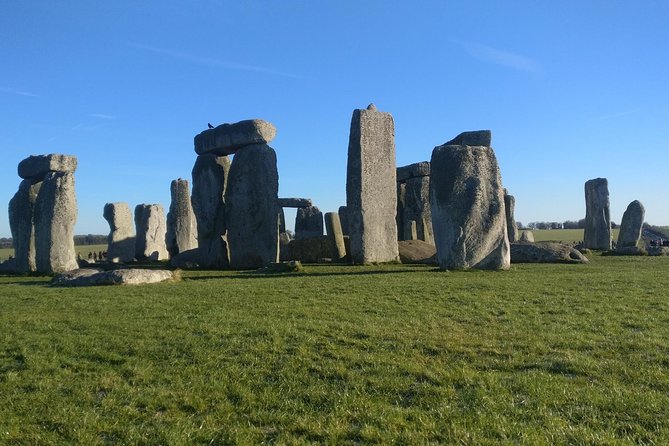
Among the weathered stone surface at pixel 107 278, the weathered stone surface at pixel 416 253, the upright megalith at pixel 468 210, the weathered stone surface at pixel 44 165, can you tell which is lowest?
the weathered stone surface at pixel 107 278

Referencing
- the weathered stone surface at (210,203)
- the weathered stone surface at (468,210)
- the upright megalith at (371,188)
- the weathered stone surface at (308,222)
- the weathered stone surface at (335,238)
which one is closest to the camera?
the weathered stone surface at (468,210)

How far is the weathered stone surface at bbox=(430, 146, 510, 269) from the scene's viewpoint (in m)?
12.5

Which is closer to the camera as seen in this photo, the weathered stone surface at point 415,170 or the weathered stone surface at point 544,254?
the weathered stone surface at point 544,254

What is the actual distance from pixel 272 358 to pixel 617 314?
14.3 ft

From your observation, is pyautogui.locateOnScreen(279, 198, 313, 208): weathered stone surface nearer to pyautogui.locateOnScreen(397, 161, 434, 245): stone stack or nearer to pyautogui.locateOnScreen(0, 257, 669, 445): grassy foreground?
pyautogui.locateOnScreen(397, 161, 434, 245): stone stack

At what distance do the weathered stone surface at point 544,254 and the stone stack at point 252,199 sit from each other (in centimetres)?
678

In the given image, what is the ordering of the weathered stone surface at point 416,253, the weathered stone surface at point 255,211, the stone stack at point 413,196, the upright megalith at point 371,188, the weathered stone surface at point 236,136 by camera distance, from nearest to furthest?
1. the upright megalith at point 371,188
2. the weathered stone surface at point 255,211
3. the weathered stone surface at point 236,136
4. the weathered stone surface at point 416,253
5. the stone stack at point 413,196

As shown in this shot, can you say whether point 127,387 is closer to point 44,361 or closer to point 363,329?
point 44,361

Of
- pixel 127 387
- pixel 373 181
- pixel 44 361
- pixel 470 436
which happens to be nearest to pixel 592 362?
pixel 470 436

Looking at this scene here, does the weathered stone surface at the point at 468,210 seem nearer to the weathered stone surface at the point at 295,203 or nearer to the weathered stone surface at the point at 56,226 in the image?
the weathered stone surface at the point at 56,226

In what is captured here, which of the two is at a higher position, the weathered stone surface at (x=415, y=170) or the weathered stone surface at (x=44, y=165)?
the weathered stone surface at (x=415, y=170)

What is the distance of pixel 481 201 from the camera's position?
12555 millimetres

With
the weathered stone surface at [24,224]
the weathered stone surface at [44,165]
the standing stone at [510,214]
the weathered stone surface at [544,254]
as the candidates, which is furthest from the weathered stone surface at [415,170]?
the weathered stone surface at [24,224]

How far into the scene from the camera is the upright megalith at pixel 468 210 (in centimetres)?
1247
